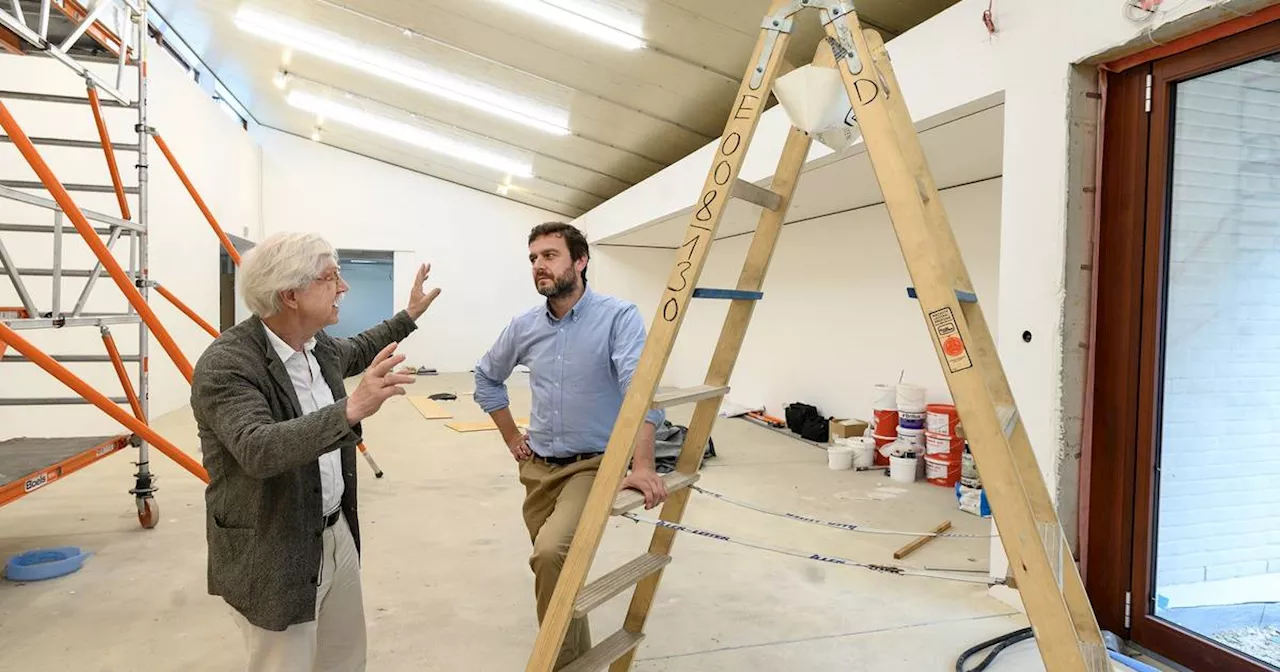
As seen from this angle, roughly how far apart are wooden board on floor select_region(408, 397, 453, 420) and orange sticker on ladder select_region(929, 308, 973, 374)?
676 centimetres

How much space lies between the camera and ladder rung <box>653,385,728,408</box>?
1.39 meters

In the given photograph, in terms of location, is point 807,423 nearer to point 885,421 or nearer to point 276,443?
point 885,421

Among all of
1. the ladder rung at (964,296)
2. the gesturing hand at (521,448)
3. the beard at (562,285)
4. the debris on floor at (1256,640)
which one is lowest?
the debris on floor at (1256,640)

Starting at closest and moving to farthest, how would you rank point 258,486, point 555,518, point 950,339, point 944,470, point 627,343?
point 950,339 → point 258,486 → point 555,518 → point 627,343 → point 944,470

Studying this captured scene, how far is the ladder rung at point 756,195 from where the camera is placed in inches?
58.3

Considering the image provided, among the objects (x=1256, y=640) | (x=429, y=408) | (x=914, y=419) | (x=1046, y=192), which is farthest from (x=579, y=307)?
(x=429, y=408)

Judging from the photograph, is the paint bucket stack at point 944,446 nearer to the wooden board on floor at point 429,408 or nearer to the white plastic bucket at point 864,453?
the white plastic bucket at point 864,453

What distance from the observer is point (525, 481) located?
7.29 feet

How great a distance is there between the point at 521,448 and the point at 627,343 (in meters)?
0.57

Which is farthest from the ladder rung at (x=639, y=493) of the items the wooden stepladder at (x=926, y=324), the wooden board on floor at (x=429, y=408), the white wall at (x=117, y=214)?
the wooden board on floor at (x=429, y=408)

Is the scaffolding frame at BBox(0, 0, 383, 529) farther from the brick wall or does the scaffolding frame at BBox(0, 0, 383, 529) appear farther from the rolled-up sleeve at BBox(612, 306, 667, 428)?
the brick wall

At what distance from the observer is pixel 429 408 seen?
25.8ft


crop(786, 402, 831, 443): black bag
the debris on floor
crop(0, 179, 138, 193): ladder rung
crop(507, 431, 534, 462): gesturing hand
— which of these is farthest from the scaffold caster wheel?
crop(786, 402, 831, 443): black bag

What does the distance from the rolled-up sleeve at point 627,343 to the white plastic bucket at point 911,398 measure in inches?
137
